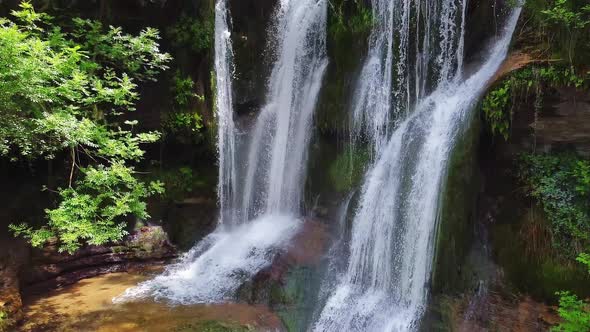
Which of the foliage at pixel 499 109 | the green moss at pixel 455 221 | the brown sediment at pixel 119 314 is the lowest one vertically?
the brown sediment at pixel 119 314

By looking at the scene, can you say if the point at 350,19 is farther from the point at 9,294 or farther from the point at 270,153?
the point at 9,294

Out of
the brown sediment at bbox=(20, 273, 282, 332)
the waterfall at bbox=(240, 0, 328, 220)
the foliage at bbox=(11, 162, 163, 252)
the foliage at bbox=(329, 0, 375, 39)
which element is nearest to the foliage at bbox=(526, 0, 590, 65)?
the foliage at bbox=(329, 0, 375, 39)

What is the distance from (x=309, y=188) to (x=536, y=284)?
17.7 ft

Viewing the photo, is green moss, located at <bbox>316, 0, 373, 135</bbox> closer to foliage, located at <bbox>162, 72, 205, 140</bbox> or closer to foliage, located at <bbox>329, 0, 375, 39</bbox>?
foliage, located at <bbox>329, 0, 375, 39</bbox>

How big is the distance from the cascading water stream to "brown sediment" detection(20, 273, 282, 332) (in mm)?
1320

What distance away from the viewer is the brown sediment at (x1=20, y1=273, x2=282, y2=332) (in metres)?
6.30

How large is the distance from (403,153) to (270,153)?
4717 millimetres

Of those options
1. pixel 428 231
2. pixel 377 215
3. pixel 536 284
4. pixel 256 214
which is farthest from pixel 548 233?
pixel 256 214

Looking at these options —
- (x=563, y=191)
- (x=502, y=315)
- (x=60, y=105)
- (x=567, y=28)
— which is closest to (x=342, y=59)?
(x=567, y=28)

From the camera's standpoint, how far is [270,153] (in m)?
11.0

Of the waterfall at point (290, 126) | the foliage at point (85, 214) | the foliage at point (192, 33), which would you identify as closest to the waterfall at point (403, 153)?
the waterfall at point (290, 126)

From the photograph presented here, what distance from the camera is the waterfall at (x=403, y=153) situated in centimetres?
640

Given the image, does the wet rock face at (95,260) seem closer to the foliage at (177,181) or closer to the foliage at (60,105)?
the foliage at (60,105)

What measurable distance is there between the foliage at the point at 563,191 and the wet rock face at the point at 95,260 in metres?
7.67
